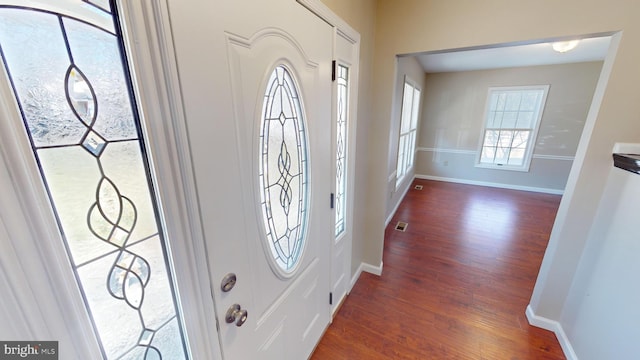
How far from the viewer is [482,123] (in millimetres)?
5141

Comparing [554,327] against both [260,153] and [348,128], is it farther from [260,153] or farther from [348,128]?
[260,153]

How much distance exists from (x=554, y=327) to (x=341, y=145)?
7.26ft

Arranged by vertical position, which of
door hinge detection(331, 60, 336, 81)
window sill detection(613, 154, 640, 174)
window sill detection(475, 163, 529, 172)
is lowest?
window sill detection(475, 163, 529, 172)

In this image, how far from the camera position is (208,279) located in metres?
0.78

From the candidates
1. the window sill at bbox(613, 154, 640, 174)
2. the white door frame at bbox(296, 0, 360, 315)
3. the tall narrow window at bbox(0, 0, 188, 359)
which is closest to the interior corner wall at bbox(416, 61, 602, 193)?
the window sill at bbox(613, 154, 640, 174)

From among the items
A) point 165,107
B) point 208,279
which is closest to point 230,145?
point 165,107

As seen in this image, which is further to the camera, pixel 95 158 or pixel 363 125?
pixel 363 125

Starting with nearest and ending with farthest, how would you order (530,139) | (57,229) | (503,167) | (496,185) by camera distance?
(57,229)
(530,139)
(503,167)
(496,185)

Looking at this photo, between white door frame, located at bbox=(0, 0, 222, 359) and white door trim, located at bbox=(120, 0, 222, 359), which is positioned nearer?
white door frame, located at bbox=(0, 0, 222, 359)

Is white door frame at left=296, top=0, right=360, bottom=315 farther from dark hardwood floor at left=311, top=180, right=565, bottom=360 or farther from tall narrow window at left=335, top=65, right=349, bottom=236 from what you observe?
dark hardwood floor at left=311, top=180, right=565, bottom=360

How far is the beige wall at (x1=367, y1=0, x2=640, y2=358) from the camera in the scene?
134cm

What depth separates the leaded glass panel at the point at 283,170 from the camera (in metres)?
1.00

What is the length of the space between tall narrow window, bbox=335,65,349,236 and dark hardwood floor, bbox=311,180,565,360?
81 centimetres

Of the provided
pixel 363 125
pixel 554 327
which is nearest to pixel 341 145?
pixel 363 125
